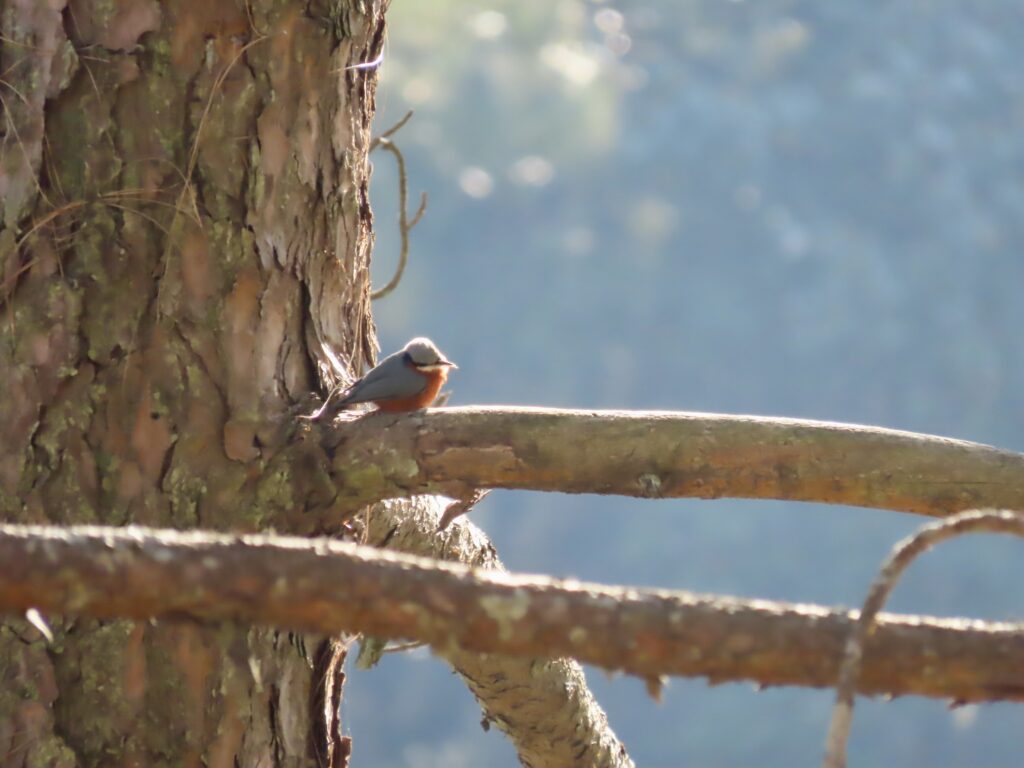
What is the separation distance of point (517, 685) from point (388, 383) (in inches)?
26.7

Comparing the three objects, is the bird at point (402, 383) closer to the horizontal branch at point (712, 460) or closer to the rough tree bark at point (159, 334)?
the rough tree bark at point (159, 334)

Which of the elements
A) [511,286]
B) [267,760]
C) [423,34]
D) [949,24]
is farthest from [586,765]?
[949,24]

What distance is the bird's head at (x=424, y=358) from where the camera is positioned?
2.38 m

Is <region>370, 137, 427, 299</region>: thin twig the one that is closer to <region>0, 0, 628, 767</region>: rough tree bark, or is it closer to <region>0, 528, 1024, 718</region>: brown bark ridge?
<region>0, 0, 628, 767</region>: rough tree bark

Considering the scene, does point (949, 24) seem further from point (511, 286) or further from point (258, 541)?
point (258, 541)

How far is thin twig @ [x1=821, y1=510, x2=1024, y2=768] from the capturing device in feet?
3.45

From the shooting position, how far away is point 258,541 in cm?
118

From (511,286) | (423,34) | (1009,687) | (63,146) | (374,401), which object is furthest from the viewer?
(423,34)

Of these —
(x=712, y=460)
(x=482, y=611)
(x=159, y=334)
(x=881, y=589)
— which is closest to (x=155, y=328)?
(x=159, y=334)

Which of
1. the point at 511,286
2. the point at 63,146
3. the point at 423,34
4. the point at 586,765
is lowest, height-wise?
the point at 586,765

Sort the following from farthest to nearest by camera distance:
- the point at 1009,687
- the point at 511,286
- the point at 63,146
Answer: the point at 511,286, the point at 63,146, the point at 1009,687

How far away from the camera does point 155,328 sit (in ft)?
6.31

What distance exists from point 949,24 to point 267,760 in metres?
12.6

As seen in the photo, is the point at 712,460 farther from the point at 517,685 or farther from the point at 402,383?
the point at 517,685
